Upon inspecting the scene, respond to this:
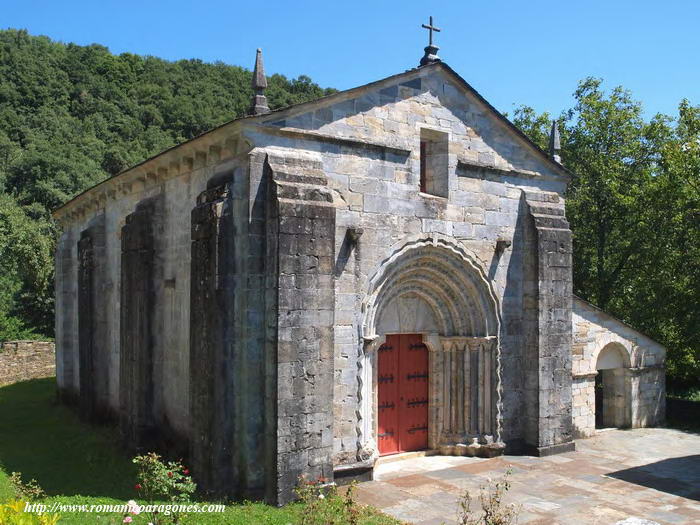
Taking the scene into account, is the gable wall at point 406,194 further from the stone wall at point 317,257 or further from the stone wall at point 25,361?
the stone wall at point 25,361

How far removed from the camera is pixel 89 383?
16.0m

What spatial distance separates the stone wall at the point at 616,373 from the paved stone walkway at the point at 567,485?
1310mm

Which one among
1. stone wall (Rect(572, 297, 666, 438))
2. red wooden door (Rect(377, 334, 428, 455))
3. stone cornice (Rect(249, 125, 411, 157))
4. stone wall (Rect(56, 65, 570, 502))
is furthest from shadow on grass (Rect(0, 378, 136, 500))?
stone wall (Rect(572, 297, 666, 438))

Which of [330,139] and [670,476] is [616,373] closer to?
[670,476]

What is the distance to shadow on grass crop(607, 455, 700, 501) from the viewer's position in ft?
35.1

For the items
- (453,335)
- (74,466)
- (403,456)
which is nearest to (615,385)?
(453,335)

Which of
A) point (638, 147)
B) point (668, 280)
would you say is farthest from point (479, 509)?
point (638, 147)

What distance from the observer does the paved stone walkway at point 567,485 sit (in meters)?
9.36

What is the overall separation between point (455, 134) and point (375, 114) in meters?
2.09

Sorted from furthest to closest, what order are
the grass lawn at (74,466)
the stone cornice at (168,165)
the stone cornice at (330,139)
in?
the stone cornice at (168,165) → the stone cornice at (330,139) → the grass lawn at (74,466)

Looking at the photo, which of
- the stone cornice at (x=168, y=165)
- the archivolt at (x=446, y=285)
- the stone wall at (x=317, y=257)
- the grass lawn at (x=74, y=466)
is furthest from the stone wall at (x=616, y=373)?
the stone cornice at (x=168, y=165)

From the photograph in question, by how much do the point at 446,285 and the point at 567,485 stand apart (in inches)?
174

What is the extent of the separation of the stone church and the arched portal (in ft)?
0.14

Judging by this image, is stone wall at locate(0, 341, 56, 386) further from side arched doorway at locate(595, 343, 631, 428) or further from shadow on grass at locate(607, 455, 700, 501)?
shadow on grass at locate(607, 455, 700, 501)
